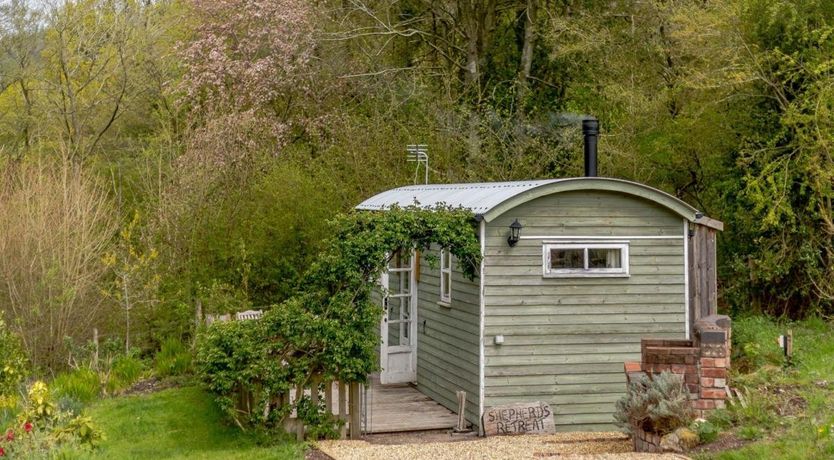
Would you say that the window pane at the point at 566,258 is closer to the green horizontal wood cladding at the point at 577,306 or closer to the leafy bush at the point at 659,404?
the green horizontal wood cladding at the point at 577,306

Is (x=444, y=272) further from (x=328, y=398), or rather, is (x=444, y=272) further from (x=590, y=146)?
(x=328, y=398)

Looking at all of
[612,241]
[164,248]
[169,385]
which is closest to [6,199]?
[164,248]

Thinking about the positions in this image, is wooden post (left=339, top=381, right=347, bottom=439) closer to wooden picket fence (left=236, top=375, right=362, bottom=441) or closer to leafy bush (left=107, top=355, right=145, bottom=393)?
wooden picket fence (left=236, top=375, right=362, bottom=441)

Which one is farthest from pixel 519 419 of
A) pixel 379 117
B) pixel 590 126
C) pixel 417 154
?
pixel 379 117

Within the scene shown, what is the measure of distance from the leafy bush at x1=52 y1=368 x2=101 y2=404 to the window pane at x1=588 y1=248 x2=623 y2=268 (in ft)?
21.2

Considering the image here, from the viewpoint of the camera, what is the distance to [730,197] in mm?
16266

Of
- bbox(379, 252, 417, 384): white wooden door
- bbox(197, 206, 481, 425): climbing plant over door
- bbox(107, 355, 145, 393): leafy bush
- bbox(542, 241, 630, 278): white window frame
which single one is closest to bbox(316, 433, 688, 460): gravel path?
bbox(197, 206, 481, 425): climbing plant over door

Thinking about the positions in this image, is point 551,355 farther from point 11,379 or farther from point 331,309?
point 11,379

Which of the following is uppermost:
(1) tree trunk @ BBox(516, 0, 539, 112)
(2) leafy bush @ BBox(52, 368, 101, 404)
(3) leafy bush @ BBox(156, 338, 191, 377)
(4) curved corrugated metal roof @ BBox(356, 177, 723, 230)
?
(1) tree trunk @ BBox(516, 0, 539, 112)

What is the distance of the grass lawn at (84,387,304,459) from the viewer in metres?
9.88

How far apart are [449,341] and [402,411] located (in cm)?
104

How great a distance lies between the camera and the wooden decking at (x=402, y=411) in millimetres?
11484

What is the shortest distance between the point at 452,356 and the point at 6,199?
7.39 m

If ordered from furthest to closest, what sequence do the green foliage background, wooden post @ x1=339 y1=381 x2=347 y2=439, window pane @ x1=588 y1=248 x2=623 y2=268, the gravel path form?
the green foliage background < window pane @ x1=588 y1=248 x2=623 y2=268 < wooden post @ x1=339 y1=381 x2=347 y2=439 < the gravel path
